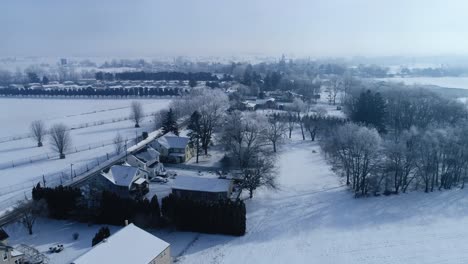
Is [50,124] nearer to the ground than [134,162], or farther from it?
farther from it

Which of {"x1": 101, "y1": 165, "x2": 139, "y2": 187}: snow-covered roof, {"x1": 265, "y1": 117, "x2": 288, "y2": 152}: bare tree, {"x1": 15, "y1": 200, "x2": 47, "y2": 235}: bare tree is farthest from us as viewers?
{"x1": 265, "y1": 117, "x2": 288, "y2": 152}: bare tree

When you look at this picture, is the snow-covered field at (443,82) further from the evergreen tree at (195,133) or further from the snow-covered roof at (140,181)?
the snow-covered roof at (140,181)

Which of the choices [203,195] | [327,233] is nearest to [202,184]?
[203,195]

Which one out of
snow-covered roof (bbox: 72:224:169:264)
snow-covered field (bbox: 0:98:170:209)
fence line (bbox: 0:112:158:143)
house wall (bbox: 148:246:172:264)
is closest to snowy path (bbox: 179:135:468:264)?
house wall (bbox: 148:246:172:264)

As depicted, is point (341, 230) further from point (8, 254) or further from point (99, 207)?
point (8, 254)

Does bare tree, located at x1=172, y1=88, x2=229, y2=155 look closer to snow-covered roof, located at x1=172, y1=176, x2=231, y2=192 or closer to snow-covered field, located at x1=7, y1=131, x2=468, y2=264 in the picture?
snow-covered roof, located at x1=172, y1=176, x2=231, y2=192

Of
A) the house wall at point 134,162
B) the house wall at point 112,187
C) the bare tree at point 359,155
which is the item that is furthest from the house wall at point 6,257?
the bare tree at point 359,155

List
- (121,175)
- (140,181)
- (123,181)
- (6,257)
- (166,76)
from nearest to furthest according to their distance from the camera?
(6,257)
(123,181)
(121,175)
(140,181)
(166,76)
